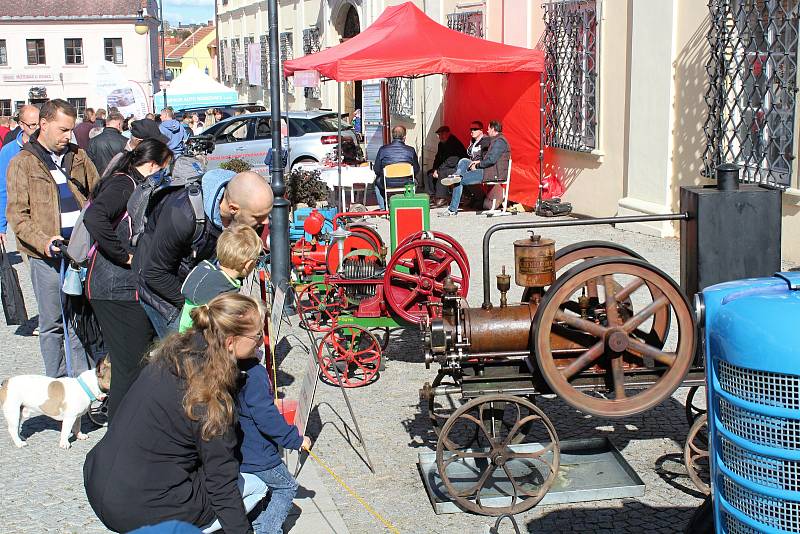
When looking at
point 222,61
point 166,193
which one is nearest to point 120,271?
point 166,193

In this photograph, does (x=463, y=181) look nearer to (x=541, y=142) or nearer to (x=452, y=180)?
(x=452, y=180)

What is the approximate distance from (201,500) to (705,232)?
274cm

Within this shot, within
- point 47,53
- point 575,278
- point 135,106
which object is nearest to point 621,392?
point 575,278

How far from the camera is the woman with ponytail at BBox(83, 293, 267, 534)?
3484 mm

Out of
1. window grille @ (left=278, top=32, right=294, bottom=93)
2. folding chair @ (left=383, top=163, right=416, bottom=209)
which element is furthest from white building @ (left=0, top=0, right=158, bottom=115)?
folding chair @ (left=383, top=163, right=416, bottom=209)

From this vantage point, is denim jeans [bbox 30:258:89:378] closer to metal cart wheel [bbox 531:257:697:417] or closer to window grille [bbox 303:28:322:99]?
metal cart wheel [bbox 531:257:697:417]

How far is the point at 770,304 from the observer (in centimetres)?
285

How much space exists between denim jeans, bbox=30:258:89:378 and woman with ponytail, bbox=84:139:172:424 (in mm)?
1209

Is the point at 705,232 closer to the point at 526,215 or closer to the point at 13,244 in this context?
the point at 526,215

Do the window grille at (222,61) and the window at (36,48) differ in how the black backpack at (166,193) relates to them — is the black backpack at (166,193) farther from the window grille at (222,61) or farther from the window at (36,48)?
the window at (36,48)

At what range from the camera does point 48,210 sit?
21.8ft

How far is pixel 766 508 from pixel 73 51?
57110 millimetres

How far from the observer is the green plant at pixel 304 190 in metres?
12.9

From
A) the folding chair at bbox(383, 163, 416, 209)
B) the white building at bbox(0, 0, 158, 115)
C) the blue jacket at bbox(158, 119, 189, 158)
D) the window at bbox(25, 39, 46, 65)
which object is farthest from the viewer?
the window at bbox(25, 39, 46, 65)
